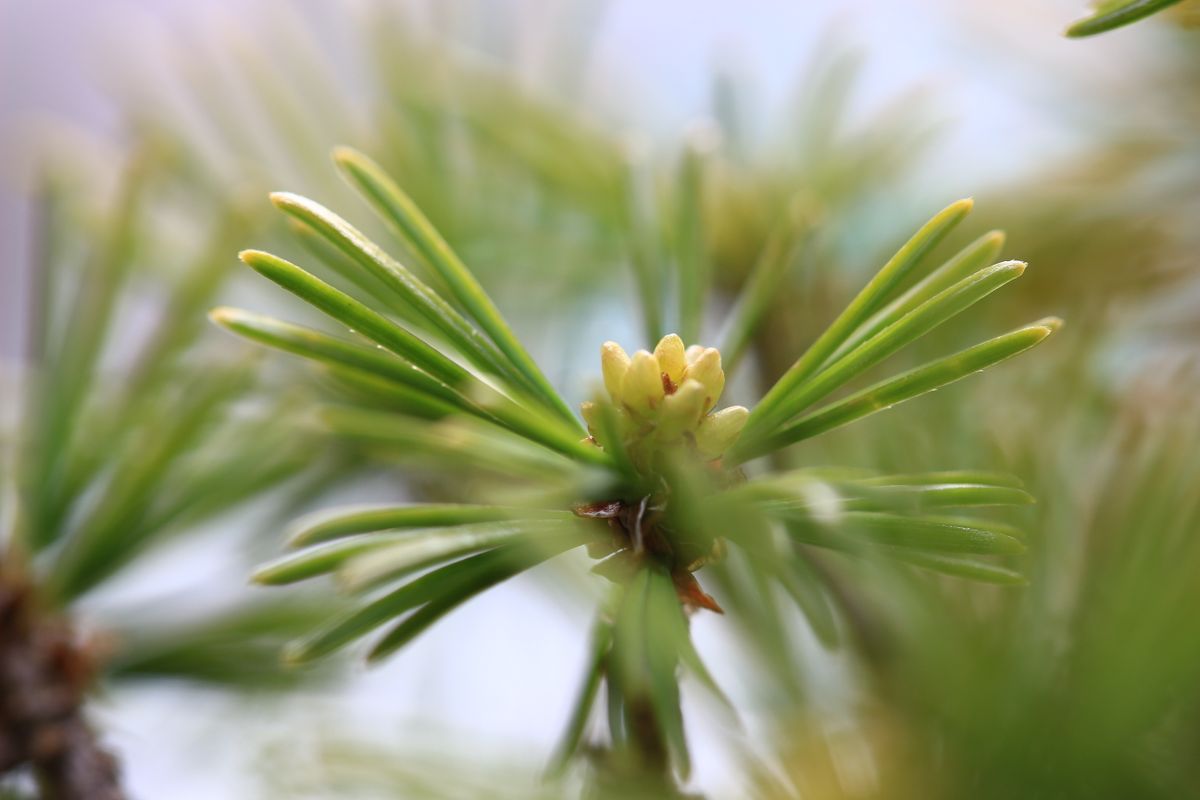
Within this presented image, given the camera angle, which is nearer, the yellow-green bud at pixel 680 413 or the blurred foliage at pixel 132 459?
the yellow-green bud at pixel 680 413

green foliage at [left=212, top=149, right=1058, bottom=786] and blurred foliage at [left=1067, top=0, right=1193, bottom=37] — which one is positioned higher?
blurred foliage at [left=1067, top=0, right=1193, bottom=37]

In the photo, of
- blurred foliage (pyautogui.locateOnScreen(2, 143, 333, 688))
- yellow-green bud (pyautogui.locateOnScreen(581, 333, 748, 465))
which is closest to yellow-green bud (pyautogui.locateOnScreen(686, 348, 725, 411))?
yellow-green bud (pyautogui.locateOnScreen(581, 333, 748, 465))

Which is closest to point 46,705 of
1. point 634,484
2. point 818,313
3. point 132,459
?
point 132,459

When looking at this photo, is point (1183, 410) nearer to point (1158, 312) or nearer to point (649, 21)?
point (1158, 312)

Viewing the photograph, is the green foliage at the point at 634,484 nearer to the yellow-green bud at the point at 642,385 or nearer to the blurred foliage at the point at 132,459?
the yellow-green bud at the point at 642,385

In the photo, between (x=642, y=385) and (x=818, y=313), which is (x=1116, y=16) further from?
(x=818, y=313)

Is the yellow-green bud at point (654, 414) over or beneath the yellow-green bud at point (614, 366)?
beneath

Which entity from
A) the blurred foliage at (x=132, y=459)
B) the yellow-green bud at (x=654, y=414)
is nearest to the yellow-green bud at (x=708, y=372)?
the yellow-green bud at (x=654, y=414)

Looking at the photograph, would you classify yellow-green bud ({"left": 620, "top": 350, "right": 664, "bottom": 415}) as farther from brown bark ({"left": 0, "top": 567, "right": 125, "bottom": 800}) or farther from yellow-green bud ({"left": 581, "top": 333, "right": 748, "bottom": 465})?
brown bark ({"left": 0, "top": 567, "right": 125, "bottom": 800})
